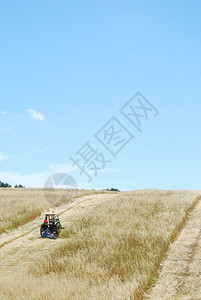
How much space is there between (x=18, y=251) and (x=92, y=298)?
5.68 m

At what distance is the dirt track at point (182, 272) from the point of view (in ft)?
18.4

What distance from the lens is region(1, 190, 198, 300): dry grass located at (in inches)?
235

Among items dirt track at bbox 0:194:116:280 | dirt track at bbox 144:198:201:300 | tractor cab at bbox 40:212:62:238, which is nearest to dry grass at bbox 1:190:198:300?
dirt track at bbox 144:198:201:300

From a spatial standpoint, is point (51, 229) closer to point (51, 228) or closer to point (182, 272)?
point (51, 228)

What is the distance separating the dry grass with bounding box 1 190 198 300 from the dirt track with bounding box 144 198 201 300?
0.77 ft

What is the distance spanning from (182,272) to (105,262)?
Answer: 78.9 inches

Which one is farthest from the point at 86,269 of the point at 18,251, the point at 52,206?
the point at 52,206

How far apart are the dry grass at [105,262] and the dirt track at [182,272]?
0.77 feet

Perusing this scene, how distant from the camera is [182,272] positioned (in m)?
6.42

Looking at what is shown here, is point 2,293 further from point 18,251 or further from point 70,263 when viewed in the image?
point 18,251

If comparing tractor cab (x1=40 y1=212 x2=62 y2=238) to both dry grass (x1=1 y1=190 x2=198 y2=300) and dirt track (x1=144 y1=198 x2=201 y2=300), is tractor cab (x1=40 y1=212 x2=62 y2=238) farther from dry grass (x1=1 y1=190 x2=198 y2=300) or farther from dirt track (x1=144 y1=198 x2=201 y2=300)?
dirt track (x1=144 y1=198 x2=201 y2=300)

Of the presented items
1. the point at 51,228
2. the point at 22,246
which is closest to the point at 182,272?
the point at 51,228

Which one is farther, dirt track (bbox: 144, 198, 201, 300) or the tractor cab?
the tractor cab

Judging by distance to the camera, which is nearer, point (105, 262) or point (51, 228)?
point (105, 262)
